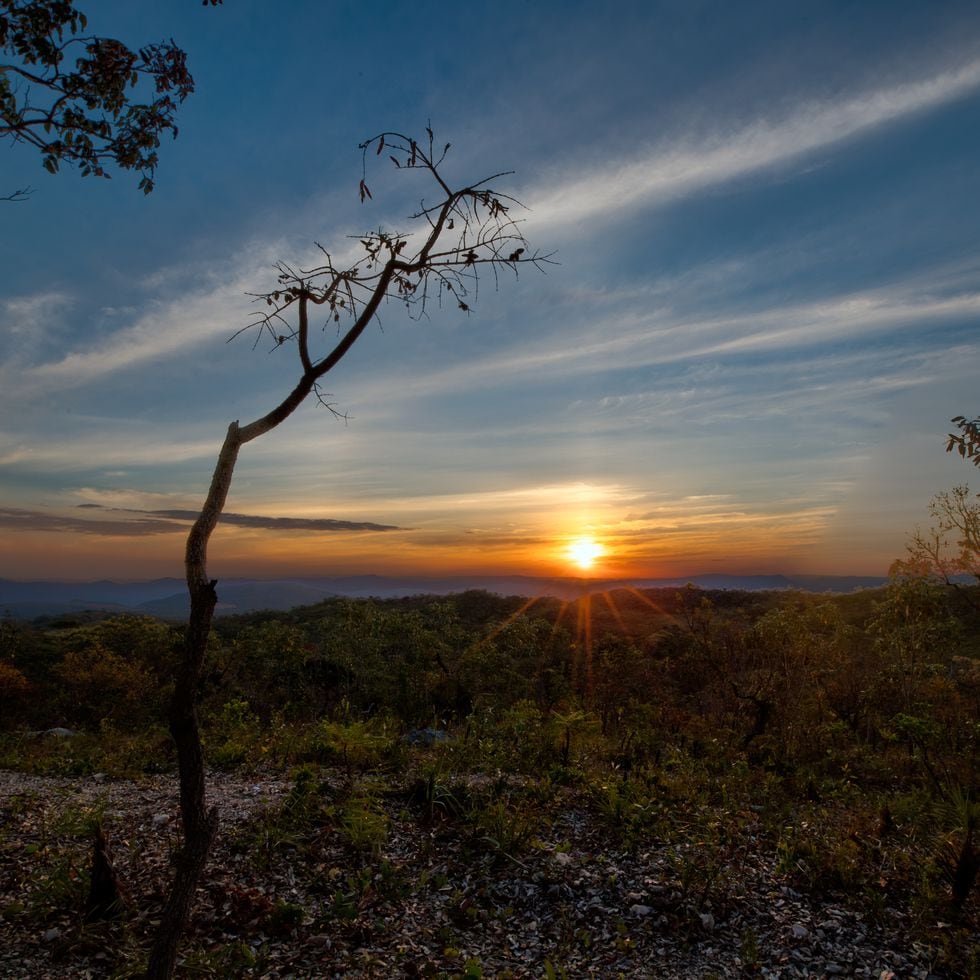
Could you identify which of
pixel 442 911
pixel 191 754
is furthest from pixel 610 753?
pixel 191 754

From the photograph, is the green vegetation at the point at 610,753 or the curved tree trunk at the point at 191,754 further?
the green vegetation at the point at 610,753

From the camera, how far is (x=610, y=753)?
984 centimetres

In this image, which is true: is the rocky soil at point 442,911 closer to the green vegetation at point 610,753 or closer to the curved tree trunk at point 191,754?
the green vegetation at point 610,753

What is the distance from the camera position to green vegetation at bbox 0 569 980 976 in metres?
5.78

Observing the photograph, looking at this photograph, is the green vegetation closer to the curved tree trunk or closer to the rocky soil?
the rocky soil

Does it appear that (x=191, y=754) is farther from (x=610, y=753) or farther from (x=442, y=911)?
(x=610, y=753)

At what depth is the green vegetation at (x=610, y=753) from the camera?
19.0 ft

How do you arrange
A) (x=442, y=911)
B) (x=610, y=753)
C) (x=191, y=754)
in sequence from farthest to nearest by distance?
(x=610, y=753), (x=442, y=911), (x=191, y=754)

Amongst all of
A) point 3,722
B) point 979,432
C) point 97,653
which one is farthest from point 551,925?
point 97,653

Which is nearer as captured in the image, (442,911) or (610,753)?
(442,911)

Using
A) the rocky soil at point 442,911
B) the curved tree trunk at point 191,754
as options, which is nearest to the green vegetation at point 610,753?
the rocky soil at point 442,911

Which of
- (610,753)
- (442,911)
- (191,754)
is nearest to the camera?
(191,754)

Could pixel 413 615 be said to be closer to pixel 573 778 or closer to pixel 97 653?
pixel 97 653

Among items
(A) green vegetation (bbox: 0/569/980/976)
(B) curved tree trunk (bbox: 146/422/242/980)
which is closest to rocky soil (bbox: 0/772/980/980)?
(A) green vegetation (bbox: 0/569/980/976)
